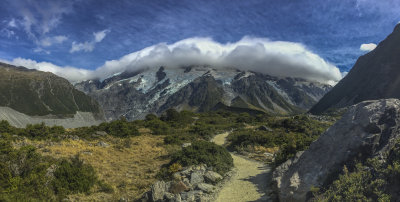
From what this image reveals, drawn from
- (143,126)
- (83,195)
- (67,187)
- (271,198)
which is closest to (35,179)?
(67,187)

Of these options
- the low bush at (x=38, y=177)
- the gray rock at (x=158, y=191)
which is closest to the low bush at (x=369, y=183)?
the gray rock at (x=158, y=191)

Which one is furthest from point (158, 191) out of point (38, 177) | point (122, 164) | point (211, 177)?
point (122, 164)

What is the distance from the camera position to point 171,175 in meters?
16.4

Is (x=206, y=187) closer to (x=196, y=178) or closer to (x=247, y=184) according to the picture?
(x=196, y=178)

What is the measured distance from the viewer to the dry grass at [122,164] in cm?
1420

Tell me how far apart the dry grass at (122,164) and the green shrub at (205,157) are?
2.37m

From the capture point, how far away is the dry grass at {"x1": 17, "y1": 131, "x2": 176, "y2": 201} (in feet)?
46.6

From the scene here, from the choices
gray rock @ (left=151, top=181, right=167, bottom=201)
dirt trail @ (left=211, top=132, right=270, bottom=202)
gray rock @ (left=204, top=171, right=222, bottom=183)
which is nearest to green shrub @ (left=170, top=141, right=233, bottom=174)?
dirt trail @ (left=211, top=132, right=270, bottom=202)

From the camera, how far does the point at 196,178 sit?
14703 mm

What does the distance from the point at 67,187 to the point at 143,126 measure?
1410 inches

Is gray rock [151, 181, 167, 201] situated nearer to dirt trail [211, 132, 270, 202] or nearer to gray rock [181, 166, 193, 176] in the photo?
gray rock [181, 166, 193, 176]

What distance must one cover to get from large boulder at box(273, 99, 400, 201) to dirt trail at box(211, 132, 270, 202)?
2.86 m

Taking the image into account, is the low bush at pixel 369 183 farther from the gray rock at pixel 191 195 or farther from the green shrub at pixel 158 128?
the green shrub at pixel 158 128

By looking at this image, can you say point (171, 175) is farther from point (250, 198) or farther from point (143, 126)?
point (143, 126)
